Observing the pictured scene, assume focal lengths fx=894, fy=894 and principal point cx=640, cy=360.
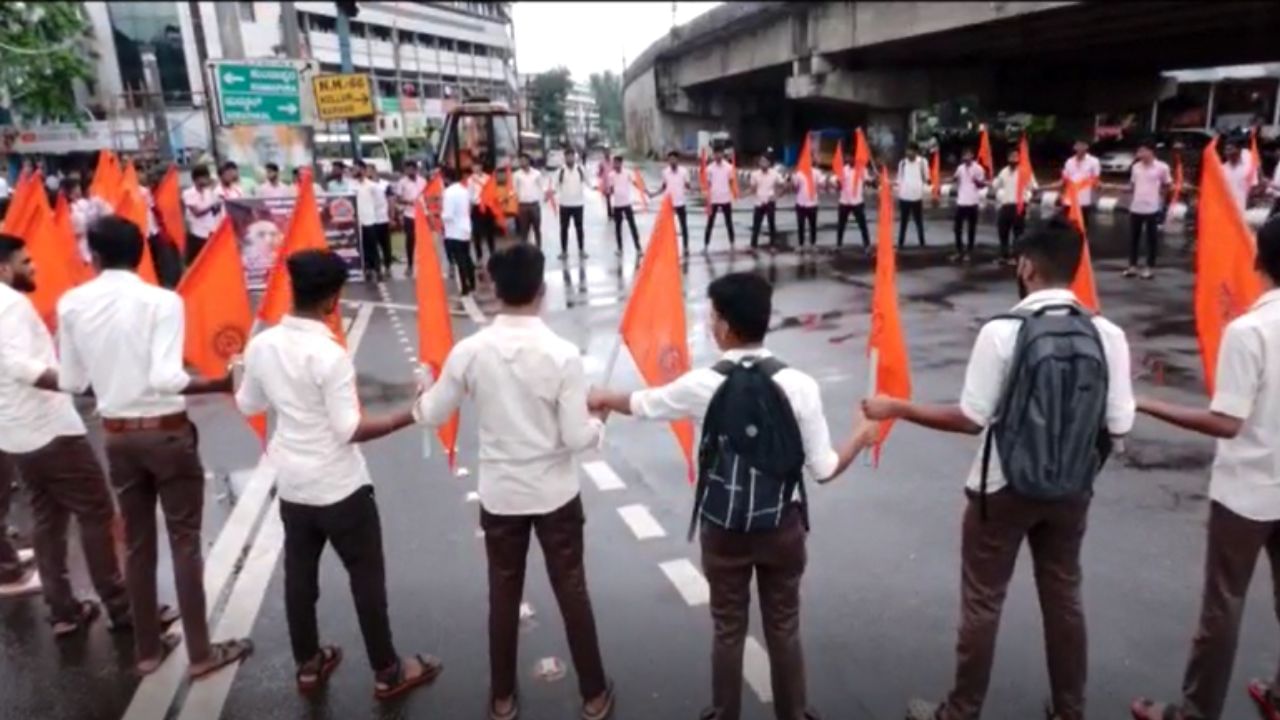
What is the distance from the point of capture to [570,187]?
14.4 m

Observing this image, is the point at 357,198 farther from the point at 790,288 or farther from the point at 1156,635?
the point at 1156,635

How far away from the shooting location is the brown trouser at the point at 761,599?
9.12 ft

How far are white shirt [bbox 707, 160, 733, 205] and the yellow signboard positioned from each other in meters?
6.24

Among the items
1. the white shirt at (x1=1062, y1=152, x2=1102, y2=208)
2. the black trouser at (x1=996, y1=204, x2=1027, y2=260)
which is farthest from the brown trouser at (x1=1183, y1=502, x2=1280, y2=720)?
the black trouser at (x1=996, y1=204, x2=1027, y2=260)

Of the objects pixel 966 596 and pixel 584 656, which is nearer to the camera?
pixel 966 596

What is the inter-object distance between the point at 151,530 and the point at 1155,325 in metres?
8.99

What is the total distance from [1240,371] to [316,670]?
11.0 feet

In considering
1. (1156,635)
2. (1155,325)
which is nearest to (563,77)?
(1155,325)

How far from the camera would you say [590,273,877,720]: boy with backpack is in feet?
8.68

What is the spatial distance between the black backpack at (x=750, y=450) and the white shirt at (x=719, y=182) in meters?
12.6

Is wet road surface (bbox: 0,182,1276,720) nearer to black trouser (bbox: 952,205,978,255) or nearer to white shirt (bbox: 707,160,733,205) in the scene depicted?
black trouser (bbox: 952,205,978,255)

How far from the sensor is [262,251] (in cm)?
1214

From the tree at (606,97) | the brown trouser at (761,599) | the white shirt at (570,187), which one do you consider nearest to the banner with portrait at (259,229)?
the white shirt at (570,187)

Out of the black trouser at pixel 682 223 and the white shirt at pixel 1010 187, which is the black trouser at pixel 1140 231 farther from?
the black trouser at pixel 682 223
